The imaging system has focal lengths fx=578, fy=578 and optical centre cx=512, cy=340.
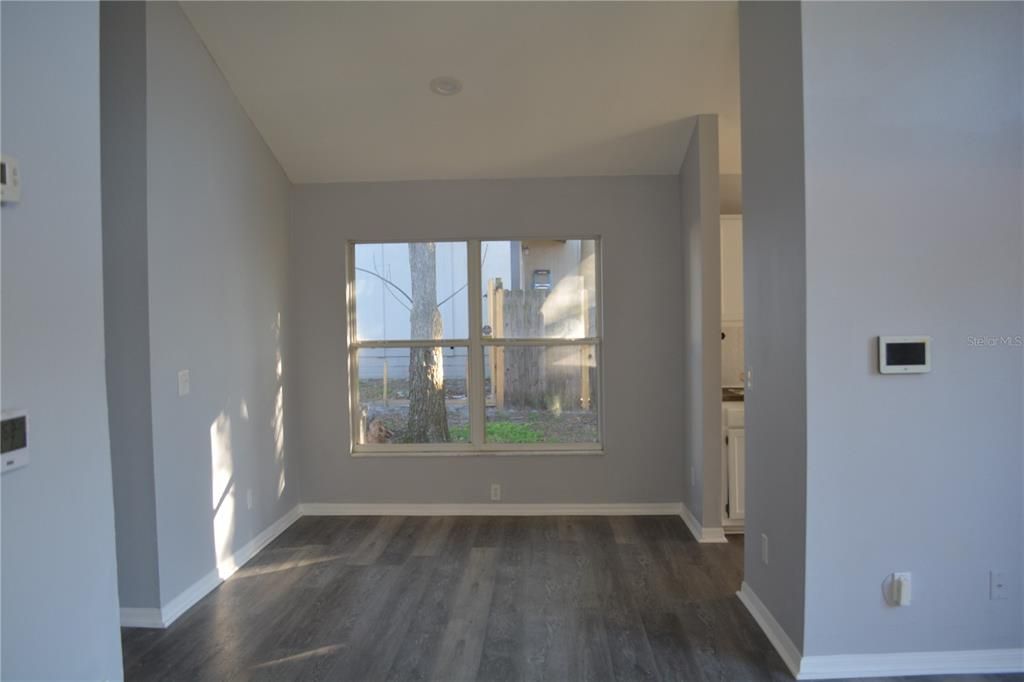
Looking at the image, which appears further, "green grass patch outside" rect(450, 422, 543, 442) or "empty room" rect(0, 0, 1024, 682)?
"green grass patch outside" rect(450, 422, 543, 442)

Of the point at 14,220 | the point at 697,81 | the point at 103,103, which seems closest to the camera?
the point at 14,220

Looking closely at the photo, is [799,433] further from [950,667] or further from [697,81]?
[697,81]

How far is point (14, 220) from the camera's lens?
51.1 inches

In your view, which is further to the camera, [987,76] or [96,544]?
[987,76]

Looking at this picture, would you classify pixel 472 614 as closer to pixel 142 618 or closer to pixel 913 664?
pixel 142 618

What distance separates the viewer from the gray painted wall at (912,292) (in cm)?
217

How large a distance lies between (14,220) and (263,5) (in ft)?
6.87

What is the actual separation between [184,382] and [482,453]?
7.06ft

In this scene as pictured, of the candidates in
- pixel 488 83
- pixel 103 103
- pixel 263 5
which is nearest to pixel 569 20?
pixel 488 83

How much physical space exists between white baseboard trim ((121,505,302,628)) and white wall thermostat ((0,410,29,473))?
1789 mm

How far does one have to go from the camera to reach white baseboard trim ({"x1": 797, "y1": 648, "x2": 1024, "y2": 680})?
7.26 ft

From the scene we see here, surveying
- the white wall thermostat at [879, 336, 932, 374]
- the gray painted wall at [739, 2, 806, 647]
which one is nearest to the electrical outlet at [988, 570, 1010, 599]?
the gray painted wall at [739, 2, 806, 647]

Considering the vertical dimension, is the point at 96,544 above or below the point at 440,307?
below

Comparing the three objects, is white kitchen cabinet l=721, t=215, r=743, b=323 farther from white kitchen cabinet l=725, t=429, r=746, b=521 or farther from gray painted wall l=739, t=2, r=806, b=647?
gray painted wall l=739, t=2, r=806, b=647
